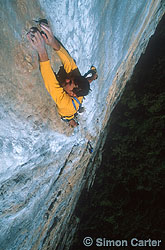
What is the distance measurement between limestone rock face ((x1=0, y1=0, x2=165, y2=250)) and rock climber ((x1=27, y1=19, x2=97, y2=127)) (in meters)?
0.05

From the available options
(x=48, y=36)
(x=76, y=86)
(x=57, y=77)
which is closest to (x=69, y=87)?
(x=76, y=86)

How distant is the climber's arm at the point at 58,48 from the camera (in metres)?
0.99

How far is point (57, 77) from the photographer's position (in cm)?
134

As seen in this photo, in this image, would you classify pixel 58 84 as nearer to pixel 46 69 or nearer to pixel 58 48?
pixel 46 69

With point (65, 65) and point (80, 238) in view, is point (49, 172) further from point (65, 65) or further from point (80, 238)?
point (80, 238)

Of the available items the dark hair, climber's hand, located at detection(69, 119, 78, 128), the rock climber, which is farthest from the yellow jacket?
climber's hand, located at detection(69, 119, 78, 128)

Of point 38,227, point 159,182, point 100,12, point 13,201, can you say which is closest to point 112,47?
point 100,12

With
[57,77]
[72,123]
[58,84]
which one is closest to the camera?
[58,84]

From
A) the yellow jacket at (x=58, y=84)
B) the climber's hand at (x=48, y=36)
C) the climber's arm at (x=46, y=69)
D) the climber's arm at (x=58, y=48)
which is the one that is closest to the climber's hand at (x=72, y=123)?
the yellow jacket at (x=58, y=84)

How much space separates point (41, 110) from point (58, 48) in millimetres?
508

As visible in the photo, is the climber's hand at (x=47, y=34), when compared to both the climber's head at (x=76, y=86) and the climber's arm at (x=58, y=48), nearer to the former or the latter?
the climber's arm at (x=58, y=48)

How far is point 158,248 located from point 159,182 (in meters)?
1.15

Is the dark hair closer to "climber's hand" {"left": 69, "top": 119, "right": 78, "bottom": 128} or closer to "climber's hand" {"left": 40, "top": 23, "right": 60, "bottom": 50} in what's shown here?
"climber's hand" {"left": 40, "top": 23, "right": 60, "bottom": 50}

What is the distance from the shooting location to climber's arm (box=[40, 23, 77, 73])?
3.24ft
